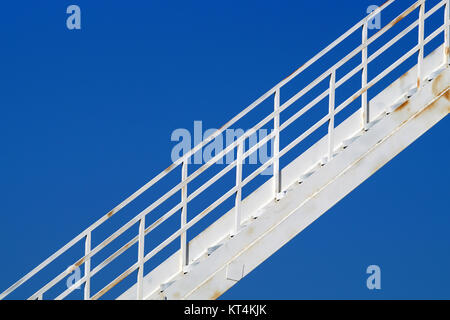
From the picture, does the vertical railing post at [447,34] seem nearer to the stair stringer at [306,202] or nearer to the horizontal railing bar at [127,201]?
the stair stringer at [306,202]

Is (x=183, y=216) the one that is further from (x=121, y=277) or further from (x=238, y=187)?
(x=121, y=277)

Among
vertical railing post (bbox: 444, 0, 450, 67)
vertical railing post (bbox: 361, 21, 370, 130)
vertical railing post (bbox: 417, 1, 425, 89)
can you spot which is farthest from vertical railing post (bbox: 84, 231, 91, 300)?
vertical railing post (bbox: 444, 0, 450, 67)

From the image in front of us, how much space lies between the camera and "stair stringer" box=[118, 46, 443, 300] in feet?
34.4

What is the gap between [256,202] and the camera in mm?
10500

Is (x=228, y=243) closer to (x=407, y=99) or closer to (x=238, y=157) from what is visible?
(x=238, y=157)

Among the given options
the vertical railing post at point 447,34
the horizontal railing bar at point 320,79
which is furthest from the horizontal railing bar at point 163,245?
A: the vertical railing post at point 447,34

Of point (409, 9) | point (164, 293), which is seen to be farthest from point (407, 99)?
point (164, 293)

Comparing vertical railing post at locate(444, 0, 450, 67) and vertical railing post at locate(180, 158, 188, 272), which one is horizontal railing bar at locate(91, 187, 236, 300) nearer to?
vertical railing post at locate(180, 158, 188, 272)

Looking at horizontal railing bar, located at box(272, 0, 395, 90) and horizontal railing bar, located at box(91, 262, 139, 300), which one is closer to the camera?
horizontal railing bar, located at box(91, 262, 139, 300)

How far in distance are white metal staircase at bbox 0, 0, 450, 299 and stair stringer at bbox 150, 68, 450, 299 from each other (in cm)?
1

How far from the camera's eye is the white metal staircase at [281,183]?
9602 millimetres
